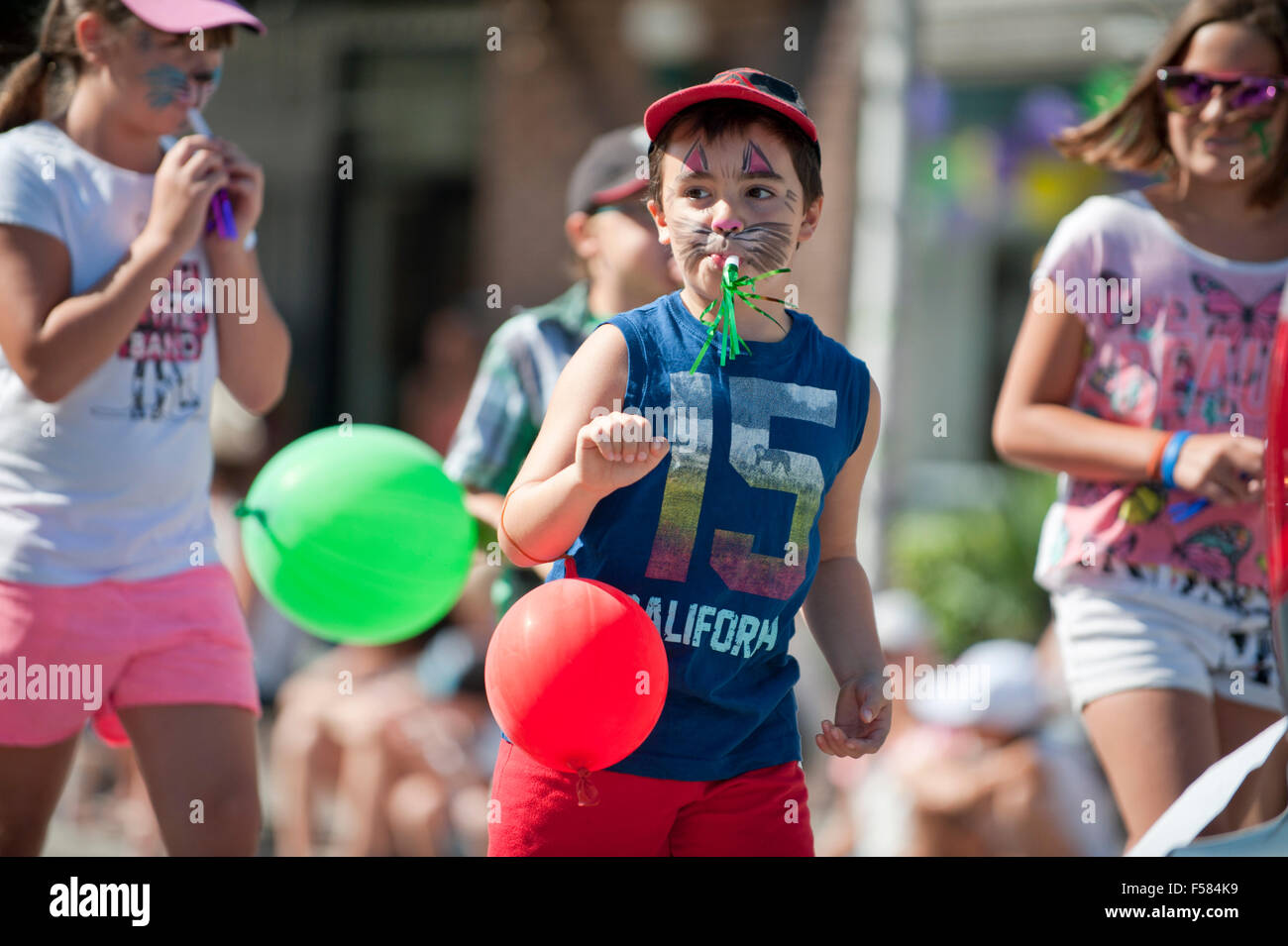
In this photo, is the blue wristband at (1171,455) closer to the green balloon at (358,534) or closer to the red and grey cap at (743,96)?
the red and grey cap at (743,96)

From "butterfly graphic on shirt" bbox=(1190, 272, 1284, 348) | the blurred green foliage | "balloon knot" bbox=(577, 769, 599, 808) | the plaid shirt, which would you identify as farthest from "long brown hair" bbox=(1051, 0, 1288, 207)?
the blurred green foliage

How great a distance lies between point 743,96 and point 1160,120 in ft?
4.58

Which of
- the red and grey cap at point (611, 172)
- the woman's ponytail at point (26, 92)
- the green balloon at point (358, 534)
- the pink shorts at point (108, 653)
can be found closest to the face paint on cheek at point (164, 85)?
the woman's ponytail at point (26, 92)

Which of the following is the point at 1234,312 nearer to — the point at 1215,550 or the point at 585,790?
the point at 1215,550

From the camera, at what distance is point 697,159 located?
2365 millimetres

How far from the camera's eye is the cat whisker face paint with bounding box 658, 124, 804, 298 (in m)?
2.35

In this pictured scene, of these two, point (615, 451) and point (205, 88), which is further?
point (205, 88)

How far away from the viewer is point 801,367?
245cm

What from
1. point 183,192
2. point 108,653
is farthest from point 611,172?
point 108,653

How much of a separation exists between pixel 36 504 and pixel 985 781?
10.2 feet

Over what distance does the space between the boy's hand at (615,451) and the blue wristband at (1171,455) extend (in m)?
1.28

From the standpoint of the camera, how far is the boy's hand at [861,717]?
2.42 metres
